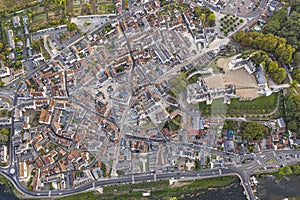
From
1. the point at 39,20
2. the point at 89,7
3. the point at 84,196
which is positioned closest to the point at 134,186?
the point at 84,196

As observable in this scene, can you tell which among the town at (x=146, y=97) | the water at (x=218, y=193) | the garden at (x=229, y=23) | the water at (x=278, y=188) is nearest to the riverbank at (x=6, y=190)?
the town at (x=146, y=97)

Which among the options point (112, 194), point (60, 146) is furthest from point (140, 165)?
point (60, 146)

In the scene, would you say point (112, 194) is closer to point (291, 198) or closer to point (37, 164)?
point (37, 164)

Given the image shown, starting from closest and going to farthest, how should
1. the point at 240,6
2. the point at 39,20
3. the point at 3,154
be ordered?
the point at 3,154
the point at 240,6
the point at 39,20

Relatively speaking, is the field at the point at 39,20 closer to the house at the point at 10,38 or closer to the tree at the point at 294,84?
the house at the point at 10,38

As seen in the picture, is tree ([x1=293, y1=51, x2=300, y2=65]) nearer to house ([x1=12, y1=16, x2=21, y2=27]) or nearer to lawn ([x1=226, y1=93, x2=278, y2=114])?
lawn ([x1=226, y1=93, x2=278, y2=114])

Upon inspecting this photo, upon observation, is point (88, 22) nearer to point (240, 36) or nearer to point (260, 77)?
point (240, 36)
